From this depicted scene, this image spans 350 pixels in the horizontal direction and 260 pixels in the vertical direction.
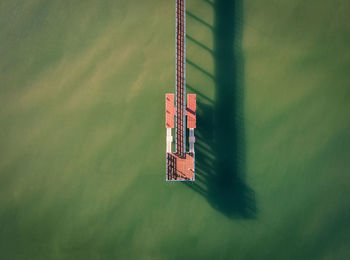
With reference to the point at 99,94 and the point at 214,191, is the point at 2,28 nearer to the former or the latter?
the point at 99,94

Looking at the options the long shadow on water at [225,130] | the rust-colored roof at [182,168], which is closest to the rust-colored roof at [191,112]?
Answer: the long shadow on water at [225,130]

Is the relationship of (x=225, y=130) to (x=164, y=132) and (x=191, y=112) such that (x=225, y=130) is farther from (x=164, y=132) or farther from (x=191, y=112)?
(x=164, y=132)

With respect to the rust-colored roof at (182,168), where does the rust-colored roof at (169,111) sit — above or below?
above

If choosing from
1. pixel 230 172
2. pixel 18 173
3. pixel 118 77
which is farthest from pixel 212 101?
pixel 18 173

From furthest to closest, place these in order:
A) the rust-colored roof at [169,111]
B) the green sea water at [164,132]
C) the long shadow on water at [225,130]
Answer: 1. the long shadow on water at [225,130]
2. the green sea water at [164,132]
3. the rust-colored roof at [169,111]

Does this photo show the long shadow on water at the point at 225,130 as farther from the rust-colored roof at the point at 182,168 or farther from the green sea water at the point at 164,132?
the rust-colored roof at the point at 182,168

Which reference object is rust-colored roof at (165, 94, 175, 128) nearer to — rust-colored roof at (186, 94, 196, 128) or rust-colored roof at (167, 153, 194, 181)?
rust-colored roof at (186, 94, 196, 128)
